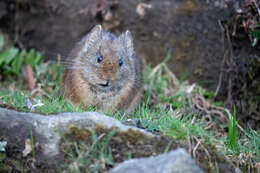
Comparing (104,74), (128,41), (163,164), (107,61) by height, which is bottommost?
(163,164)

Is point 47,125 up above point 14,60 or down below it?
below

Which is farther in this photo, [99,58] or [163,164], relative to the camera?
[99,58]

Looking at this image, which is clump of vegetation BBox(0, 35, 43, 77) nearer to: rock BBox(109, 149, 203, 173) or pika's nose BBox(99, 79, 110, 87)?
pika's nose BBox(99, 79, 110, 87)

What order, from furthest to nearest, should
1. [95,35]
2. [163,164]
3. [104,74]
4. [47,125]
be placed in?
1. [95,35]
2. [104,74]
3. [47,125]
4. [163,164]

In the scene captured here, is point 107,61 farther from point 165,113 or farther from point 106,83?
point 165,113

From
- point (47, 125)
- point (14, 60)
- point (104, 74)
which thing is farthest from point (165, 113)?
point (14, 60)

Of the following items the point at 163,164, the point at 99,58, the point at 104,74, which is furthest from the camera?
the point at 99,58

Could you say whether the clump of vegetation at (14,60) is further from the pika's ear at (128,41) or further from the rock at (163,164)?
the rock at (163,164)
